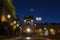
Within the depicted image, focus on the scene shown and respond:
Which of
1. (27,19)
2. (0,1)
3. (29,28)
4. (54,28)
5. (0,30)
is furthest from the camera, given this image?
(54,28)

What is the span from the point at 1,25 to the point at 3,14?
717 centimetres

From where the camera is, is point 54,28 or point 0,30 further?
point 54,28

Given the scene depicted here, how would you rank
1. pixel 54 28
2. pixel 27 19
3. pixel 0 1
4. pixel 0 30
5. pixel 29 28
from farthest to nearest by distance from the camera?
pixel 54 28, pixel 27 19, pixel 29 28, pixel 0 1, pixel 0 30

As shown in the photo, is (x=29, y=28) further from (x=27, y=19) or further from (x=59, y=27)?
(x=59, y=27)

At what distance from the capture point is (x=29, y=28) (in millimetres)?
78562

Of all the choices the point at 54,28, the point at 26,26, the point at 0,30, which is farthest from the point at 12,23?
the point at 54,28

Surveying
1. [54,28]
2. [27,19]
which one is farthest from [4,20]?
[54,28]

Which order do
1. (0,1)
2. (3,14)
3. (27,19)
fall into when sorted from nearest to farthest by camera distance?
(0,1)
(3,14)
(27,19)

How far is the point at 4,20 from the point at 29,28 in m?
11.1

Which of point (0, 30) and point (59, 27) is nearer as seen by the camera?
point (0, 30)

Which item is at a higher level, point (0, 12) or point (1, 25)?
point (0, 12)

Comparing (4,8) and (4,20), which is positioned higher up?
(4,8)

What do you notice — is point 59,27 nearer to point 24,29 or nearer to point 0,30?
point 24,29

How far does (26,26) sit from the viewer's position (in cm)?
8044
